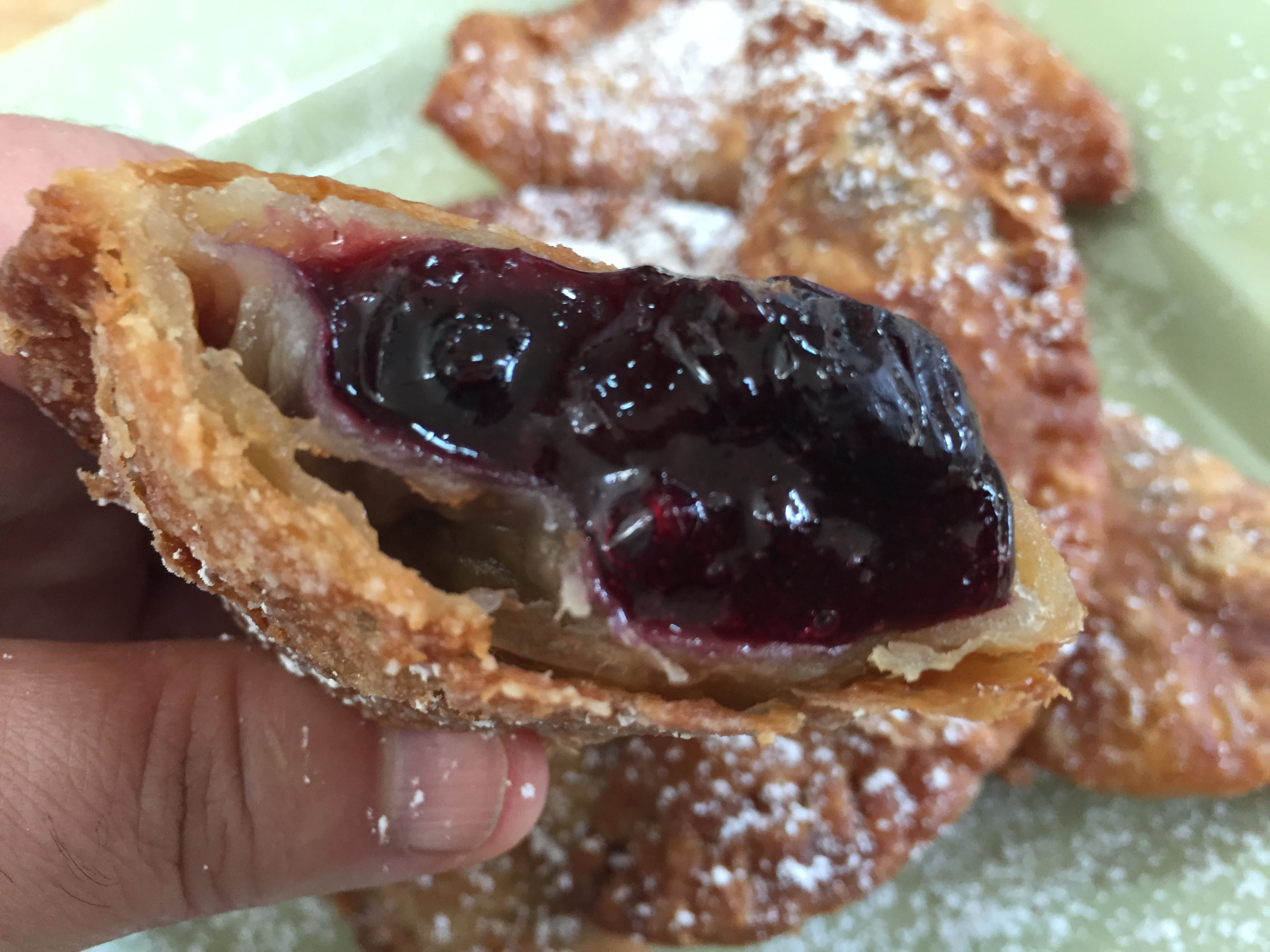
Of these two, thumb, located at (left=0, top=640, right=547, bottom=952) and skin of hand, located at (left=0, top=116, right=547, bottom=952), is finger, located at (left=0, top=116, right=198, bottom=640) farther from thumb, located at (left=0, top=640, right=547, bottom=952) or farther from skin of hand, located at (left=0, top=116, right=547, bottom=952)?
thumb, located at (left=0, top=640, right=547, bottom=952)

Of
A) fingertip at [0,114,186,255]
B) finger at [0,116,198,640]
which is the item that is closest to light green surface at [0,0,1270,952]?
finger at [0,116,198,640]

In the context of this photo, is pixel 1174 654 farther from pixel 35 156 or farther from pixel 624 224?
pixel 35 156

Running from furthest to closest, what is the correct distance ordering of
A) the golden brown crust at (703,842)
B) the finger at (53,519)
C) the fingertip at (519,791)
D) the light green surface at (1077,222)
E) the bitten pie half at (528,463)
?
1. the light green surface at (1077,222)
2. the golden brown crust at (703,842)
3. the finger at (53,519)
4. the fingertip at (519,791)
5. the bitten pie half at (528,463)

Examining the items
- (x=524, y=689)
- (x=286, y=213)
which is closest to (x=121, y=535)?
(x=286, y=213)

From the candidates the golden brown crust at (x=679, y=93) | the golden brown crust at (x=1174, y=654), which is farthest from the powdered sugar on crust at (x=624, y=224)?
the golden brown crust at (x=1174, y=654)

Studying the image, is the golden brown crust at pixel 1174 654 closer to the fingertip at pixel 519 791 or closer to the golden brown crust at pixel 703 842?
the golden brown crust at pixel 703 842

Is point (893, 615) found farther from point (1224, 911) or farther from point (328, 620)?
point (1224, 911)

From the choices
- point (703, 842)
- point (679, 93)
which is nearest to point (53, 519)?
point (703, 842)

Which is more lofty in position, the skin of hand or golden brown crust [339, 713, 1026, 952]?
the skin of hand
